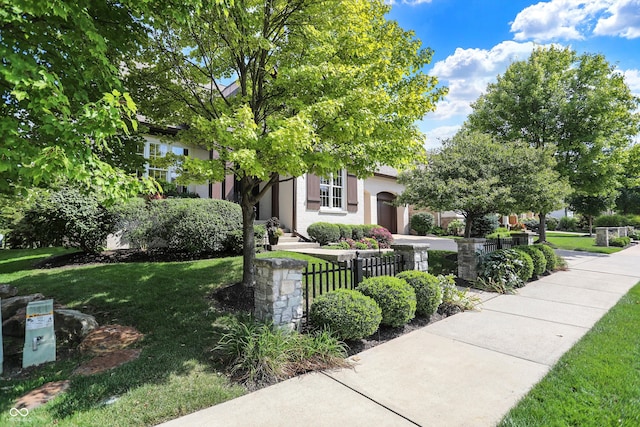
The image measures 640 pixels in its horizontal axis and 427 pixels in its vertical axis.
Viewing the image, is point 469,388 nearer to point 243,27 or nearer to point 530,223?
point 243,27

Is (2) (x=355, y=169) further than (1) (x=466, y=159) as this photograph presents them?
No

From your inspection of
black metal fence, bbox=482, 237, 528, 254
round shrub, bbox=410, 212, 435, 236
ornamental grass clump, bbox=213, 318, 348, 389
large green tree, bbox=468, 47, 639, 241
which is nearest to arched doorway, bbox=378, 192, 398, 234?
round shrub, bbox=410, 212, 435, 236

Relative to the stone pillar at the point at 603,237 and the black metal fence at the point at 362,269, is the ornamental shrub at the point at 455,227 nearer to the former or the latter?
the stone pillar at the point at 603,237

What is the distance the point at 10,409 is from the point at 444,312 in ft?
19.9

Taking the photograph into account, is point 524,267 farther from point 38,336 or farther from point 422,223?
point 422,223

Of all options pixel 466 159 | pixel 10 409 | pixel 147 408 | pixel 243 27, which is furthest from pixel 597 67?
pixel 10 409

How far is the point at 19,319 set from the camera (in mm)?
4672

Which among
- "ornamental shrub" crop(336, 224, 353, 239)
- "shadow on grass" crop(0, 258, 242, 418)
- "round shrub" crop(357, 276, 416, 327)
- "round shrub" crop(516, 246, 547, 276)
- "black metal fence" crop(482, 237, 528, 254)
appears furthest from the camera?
"ornamental shrub" crop(336, 224, 353, 239)

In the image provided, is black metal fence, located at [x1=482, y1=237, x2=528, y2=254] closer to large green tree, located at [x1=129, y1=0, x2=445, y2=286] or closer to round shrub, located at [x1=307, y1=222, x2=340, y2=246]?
large green tree, located at [x1=129, y1=0, x2=445, y2=286]

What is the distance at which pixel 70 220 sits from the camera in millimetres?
7930

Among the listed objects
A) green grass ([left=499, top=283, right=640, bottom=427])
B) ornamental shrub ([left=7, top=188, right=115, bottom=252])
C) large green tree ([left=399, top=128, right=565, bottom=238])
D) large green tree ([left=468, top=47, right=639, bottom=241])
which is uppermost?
large green tree ([left=468, top=47, right=639, bottom=241])

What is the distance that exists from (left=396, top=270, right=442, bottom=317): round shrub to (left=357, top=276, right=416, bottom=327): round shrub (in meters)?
0.43

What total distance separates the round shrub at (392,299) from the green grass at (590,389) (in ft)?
6.16

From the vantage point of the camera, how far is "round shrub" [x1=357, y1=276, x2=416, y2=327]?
486 centimetres
